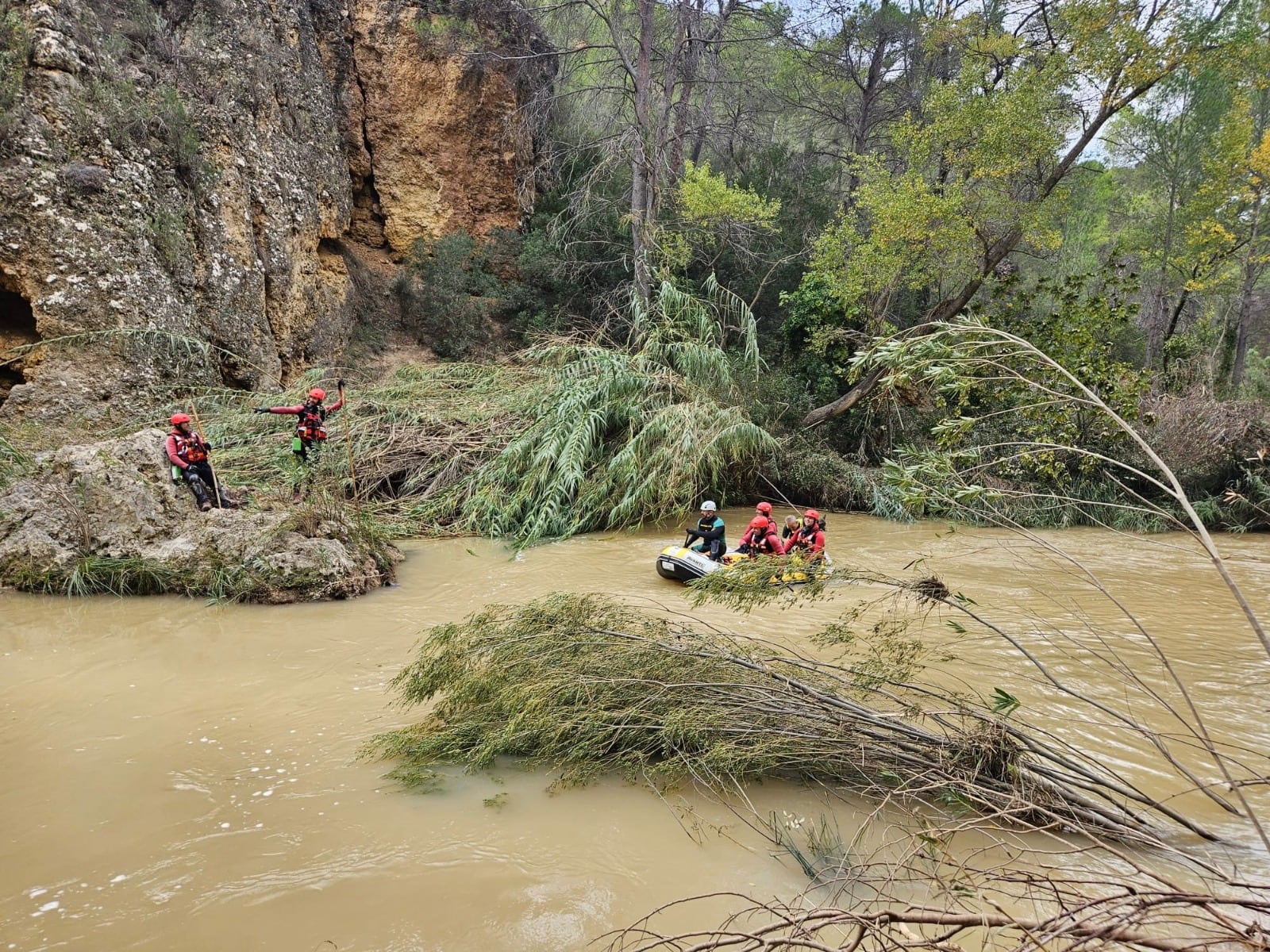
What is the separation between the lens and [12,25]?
1059 cm

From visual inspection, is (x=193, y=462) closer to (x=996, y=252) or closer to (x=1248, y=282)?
(x=996, y=252)

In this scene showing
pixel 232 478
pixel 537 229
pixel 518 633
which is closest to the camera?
pixel 518 633


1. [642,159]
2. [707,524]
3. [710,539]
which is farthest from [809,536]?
[642,159]

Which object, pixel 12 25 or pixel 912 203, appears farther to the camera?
pixel 912 203

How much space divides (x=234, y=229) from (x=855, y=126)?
55.4ft

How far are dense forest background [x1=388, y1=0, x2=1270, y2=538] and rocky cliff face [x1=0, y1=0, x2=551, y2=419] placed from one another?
3.61ft

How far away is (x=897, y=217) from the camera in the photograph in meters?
13.1

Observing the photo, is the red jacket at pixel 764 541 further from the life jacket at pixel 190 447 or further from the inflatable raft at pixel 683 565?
the life jacket at pixel 190 447

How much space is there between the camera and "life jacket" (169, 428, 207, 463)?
847cm

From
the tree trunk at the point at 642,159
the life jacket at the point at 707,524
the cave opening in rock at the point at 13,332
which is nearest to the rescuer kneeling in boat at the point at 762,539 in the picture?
the life jacket at the point at 707,524

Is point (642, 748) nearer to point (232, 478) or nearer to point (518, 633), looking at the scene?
point (518, 633)

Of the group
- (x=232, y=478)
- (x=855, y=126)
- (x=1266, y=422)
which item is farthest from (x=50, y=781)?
(x=855, y=126)

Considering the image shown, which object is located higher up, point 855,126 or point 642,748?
point 855,126

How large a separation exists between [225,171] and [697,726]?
549 inches
